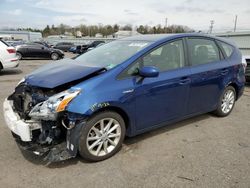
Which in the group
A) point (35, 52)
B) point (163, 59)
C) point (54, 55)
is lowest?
point (54, 55)

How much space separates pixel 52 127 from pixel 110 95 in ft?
2.63

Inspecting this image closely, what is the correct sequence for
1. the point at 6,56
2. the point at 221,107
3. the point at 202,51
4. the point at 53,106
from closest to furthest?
the point at 53,106 → the point at 202,51 → the point at 221,107 → the point at 6,56

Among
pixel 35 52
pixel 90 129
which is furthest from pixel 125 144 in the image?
pixel 35 52

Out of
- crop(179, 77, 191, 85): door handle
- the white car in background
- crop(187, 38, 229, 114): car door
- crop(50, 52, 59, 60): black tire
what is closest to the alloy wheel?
crop(179, 77, 191, 85): door handle

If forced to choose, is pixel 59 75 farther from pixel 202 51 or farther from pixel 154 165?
pixel 202 51

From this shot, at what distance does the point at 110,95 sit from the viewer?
3336 mm

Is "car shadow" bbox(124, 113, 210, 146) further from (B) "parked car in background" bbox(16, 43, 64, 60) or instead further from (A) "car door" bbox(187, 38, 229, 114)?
(B) "parked car in background" bbox(16, 43, 64, 60)

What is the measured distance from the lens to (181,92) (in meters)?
4.13

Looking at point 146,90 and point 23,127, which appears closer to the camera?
point 23,127

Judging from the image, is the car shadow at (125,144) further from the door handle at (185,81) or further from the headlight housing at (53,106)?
the door handle at (185,81)

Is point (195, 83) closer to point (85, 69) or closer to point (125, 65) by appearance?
point (125, 65)

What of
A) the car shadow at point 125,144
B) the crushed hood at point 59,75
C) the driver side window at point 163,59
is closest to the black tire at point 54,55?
the car shadow at point 125,144

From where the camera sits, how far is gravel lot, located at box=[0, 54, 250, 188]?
118 inches

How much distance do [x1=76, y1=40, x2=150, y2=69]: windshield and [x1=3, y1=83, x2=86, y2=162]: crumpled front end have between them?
836 mm
